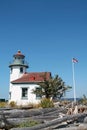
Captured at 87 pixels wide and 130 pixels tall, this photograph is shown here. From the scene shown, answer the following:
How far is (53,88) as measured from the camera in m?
33.1

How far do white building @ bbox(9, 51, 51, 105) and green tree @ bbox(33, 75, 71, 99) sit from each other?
325 cm

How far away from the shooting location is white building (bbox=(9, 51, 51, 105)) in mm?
38406

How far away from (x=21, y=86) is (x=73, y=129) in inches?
1137

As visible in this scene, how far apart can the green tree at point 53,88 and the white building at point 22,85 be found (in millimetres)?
3251

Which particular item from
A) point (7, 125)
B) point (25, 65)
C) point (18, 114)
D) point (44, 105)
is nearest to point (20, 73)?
point (25, 65)

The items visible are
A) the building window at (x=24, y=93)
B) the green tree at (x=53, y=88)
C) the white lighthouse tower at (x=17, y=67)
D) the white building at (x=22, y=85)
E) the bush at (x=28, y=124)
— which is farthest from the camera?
the white lighthouse tower at (x=17, y=67)

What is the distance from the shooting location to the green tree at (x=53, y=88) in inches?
1308

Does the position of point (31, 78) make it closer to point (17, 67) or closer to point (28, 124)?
point (17, 67)

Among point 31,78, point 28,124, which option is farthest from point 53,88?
point 28,124

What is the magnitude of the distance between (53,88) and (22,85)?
7370mm

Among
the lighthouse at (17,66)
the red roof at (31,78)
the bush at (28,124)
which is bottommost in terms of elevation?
the bush at (28,124)

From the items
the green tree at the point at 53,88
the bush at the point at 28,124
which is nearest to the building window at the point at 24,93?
the green tree at the point at 53,88

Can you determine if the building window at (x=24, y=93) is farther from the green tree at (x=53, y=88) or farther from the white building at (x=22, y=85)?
the green tree at (x=53, y=88)

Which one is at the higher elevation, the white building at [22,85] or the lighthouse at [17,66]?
the lighthouse at [17,66]
